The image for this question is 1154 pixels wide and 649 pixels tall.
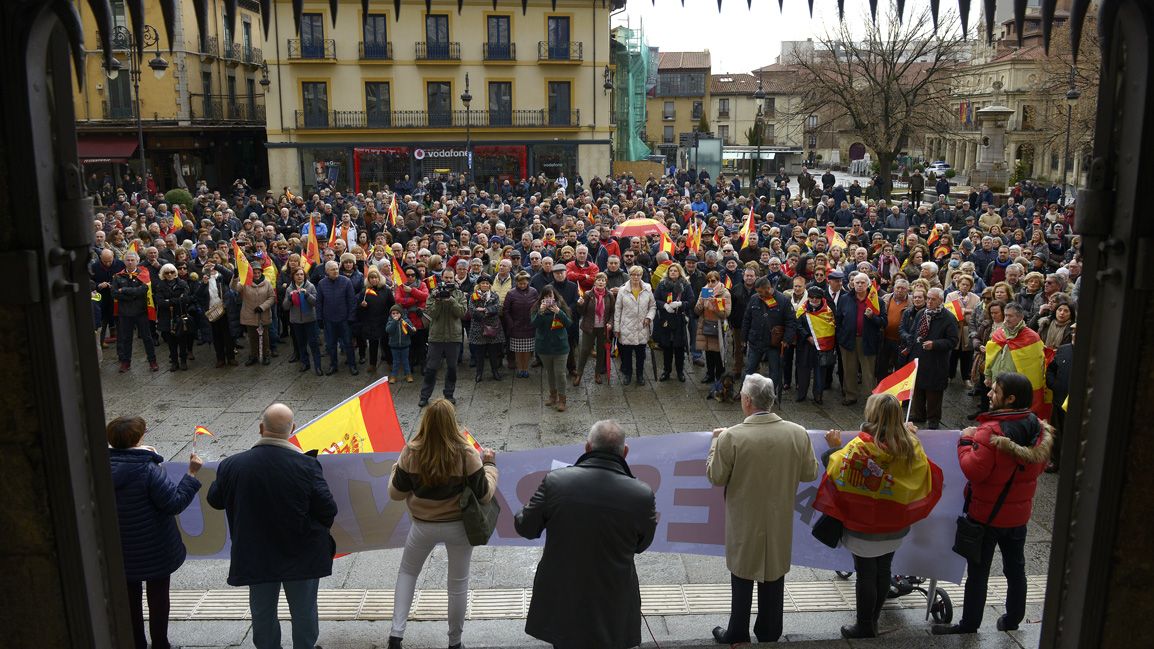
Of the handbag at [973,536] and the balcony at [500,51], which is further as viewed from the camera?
the balcony at [500,51]

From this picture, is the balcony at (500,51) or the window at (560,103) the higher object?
the balcony at (500,51)

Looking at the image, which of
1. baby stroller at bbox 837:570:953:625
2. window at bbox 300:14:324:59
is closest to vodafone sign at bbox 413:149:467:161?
window at bbox 300:14:324:59

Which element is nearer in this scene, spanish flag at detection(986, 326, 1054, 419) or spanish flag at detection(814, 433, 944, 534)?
spanish flag at detection(814, 433, 944, 534)

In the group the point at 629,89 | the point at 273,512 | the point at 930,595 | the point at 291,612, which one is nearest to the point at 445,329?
the point at 291,612

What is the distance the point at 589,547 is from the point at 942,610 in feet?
9.26

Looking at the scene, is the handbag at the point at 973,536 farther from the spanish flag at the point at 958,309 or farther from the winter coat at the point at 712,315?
the winter coat at the point at 712,315

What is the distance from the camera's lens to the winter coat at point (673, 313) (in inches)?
494

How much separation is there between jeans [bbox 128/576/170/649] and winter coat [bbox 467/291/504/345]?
24.6 feet

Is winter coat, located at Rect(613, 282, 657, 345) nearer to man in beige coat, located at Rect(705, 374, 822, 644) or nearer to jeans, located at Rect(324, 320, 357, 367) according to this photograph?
jeans, located at Rect(324, 320, 357, 367)

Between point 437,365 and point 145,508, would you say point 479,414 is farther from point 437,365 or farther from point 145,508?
point 145,508

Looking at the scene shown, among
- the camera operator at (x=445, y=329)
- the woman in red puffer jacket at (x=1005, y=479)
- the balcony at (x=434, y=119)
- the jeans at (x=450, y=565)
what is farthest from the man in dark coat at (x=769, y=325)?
the balcony at (x=434, y=119)

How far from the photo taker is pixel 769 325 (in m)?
11.7

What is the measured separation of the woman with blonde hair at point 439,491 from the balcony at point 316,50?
4171 centimetres

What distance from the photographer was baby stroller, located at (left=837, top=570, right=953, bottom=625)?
5.93 metres
